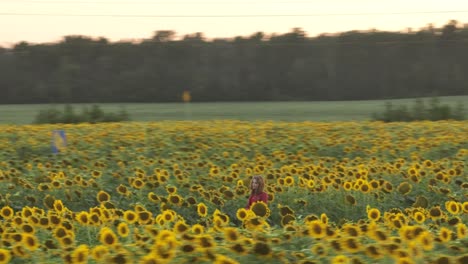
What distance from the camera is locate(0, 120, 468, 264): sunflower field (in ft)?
10.3

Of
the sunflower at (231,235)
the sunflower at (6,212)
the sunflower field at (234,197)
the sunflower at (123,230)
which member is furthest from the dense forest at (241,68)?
the sunflower at (231,235)

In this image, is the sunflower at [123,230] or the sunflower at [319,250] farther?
the sunflower at [123,230]

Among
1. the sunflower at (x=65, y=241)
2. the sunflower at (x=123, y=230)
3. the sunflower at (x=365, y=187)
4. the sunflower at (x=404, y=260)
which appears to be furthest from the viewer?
the sunflower at (x=365, y=187)

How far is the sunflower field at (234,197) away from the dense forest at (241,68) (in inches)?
1123

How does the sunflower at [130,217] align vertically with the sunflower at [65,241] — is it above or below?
below

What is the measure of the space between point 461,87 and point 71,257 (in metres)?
44.6

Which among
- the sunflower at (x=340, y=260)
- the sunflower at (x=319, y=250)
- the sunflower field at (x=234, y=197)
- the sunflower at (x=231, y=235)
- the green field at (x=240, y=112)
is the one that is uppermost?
the sunflower at (x=231, y=235)

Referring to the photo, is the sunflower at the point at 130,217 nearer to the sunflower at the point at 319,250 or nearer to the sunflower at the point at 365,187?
the sunflower at the point at 319,250

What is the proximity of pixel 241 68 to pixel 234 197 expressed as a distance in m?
41.4

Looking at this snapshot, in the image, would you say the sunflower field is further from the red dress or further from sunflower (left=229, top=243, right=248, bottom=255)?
the red dress

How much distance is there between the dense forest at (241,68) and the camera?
147 feet

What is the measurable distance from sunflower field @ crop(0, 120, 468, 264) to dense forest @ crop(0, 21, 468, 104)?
93.6ft

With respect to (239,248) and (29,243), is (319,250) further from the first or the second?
(29,243)

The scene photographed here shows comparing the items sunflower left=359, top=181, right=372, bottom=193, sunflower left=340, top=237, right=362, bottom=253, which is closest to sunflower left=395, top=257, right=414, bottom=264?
sunflower left=340, top=237, right=362, bottom=253
